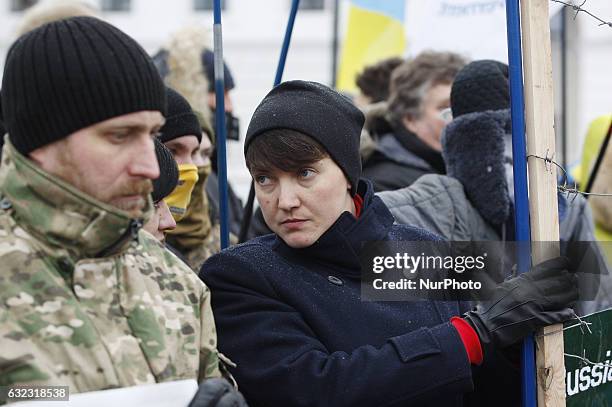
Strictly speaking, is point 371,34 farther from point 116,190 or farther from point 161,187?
point 116,190

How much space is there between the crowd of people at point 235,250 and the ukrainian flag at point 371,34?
3.09 meters

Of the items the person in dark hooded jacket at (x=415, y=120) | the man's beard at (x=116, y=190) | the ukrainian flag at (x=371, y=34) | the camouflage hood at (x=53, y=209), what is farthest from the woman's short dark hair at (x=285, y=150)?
the ukrainian flag at (x=371, y=34)

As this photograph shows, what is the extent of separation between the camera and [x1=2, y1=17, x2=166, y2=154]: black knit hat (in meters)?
2.01

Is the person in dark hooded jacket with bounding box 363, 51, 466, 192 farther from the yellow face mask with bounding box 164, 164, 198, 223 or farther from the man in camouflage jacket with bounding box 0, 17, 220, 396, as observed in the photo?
the man in camouflage jacket with bounding box 0, 17, 220, 396

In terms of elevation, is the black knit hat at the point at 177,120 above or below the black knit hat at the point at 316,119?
below

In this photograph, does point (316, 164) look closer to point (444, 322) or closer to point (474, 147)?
point (444, 322)

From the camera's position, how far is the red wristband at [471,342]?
254 cm

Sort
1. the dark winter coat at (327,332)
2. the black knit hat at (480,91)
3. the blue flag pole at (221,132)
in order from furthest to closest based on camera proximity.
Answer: the black knit hat at (480,91)
the blue flag pole at (221,132)
the dark winter coat at (327,332)

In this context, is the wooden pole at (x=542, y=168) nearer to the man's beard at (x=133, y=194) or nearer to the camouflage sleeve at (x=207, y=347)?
the camouflage sleeve at (x=207, y=347)

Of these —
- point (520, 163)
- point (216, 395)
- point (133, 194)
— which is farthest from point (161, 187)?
point (520, 163)

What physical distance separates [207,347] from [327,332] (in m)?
0.40

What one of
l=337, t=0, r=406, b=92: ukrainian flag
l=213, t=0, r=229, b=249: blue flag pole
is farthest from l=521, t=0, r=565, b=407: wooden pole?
l=337, t=0, r=406, b=92: ukrainian flag

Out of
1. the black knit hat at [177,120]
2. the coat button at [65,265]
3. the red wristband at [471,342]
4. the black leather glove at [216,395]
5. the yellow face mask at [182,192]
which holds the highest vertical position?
the black knit hat at [177,120]

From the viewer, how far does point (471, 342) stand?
255cm
